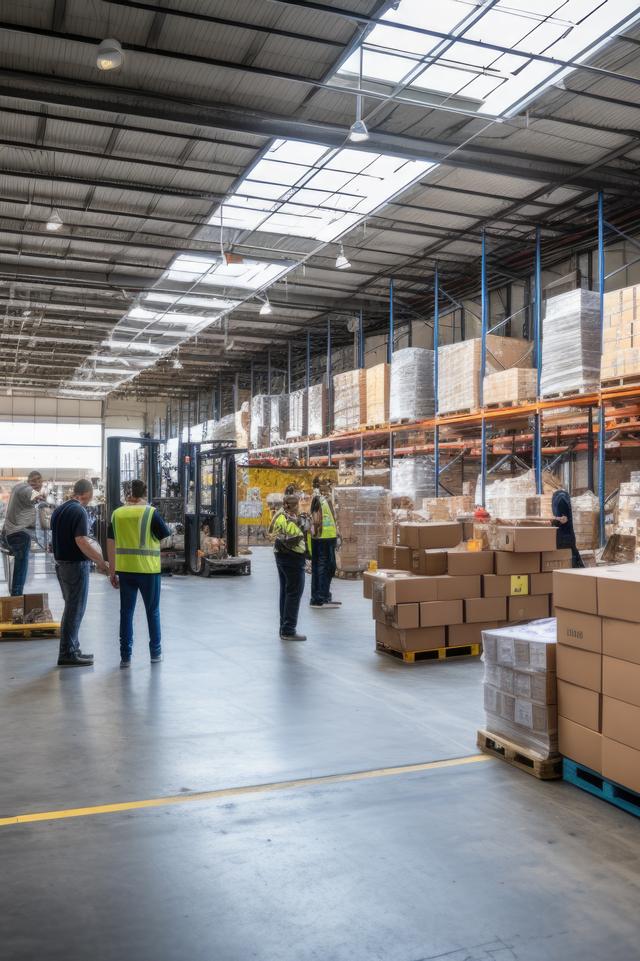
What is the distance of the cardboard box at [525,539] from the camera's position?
23.4 ft

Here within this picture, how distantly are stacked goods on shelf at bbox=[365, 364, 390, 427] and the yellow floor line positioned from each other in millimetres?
11747

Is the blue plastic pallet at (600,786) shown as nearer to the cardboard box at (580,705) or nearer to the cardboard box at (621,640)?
the cardboard box at (580,705)

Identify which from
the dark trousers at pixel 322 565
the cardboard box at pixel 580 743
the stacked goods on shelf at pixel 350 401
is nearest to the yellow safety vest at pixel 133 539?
the dark trousers at pixel 322 565

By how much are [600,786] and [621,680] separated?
593mm

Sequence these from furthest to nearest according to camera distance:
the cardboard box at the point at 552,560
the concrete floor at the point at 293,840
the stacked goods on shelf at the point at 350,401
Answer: the stacked goods on shelf at the point at 350,401 < the cardboard box at the point at 552,560 < the concrete floor at the point at 293,840

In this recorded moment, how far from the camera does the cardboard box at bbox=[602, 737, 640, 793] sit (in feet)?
11.8

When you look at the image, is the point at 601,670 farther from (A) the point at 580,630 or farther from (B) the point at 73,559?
(B) the point at 73,559

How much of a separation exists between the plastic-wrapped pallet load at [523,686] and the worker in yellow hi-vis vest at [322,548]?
5.41 metres

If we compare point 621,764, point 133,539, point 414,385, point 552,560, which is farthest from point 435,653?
point 414,385

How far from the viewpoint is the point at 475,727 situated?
5035mm

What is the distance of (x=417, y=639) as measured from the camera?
7.00 metres

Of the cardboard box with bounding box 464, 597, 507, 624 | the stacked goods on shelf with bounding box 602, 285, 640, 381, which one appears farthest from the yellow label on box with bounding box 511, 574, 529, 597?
the stacked goods on shelf with bounding box 602, 285, 640, 381

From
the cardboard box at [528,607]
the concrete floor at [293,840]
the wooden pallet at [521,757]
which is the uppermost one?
the cardboard box at [528,607]

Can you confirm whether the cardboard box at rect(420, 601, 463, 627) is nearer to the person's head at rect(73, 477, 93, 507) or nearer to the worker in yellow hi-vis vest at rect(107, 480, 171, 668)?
the worker in yellow hi-vis vest at rect(107, 480, 171, 668)
